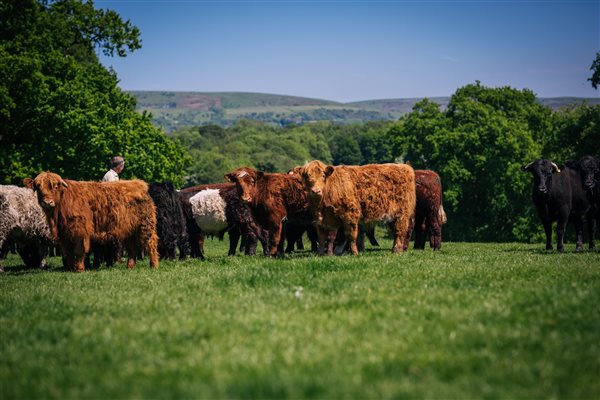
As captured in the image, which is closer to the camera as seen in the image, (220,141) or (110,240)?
(110,240)

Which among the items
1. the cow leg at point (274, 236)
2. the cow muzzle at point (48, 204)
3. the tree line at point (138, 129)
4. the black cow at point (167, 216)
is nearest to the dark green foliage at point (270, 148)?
the tree line at point (138, 129)

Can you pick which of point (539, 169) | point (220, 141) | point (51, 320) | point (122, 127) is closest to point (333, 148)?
point (220, 141)

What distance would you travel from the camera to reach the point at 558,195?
17.6 metres

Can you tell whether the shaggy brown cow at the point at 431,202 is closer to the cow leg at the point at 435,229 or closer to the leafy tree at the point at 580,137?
the cow leg at the point at 435,229

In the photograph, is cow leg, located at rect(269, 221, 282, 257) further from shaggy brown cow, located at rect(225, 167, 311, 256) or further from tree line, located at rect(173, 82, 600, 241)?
tree line, located at rect(173, 82, 600, 241)

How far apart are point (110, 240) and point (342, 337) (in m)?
10.1

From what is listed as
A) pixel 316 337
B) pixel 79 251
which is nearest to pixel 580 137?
pixel 79 251

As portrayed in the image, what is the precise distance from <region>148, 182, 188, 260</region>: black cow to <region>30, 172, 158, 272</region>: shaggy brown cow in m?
0.95

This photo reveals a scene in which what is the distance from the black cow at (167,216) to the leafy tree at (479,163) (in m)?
34.0

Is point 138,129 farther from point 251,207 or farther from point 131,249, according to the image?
point 131,249

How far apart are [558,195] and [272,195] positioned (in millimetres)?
9007

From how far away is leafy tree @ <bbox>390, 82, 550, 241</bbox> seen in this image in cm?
4806

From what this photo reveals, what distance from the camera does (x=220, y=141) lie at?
159 m

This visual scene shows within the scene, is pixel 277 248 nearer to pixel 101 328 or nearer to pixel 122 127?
pixel 101 328
